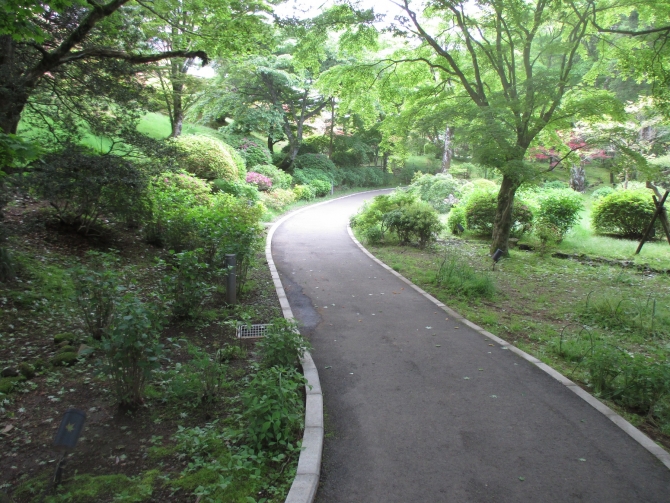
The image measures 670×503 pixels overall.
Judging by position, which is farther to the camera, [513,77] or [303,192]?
[303,192]

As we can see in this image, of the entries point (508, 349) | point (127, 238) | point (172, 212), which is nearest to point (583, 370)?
point (508, 349)

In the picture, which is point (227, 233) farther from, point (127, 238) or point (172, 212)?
point (127, 238)

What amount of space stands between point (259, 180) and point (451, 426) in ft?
58.0

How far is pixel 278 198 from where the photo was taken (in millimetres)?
19969

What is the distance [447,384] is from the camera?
4625 millimetres

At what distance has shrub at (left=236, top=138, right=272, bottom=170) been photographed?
22.0 metres

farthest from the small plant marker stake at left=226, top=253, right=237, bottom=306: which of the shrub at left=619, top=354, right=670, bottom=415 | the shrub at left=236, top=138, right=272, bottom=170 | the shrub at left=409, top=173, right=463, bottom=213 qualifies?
the shrub at left=236, top=138, right=272, bottom=170

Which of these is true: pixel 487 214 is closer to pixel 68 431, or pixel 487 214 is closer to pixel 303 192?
pixel 303 192

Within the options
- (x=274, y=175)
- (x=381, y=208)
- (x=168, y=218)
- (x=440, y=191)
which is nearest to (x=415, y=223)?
(x=381, y=208)

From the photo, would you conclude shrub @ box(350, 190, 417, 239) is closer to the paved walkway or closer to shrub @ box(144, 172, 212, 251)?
shrub @ box(144, 172, 212, 251)

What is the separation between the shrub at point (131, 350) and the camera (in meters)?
3.34

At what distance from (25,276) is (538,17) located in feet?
39.7

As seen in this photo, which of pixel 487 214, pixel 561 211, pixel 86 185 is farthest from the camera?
pixel 487 214

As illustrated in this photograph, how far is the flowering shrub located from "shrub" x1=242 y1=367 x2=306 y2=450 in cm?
1678
